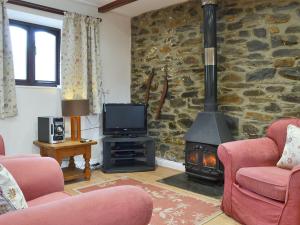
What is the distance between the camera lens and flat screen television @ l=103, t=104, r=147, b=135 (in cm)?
399

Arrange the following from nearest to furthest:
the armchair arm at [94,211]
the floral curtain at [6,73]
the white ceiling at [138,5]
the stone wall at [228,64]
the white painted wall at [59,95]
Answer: the armchair arm at [94,211]
the stone wall at [228,64]
the floral curtain at [6,73]
the white painted wall at [59,95]
the white ceiling at [138,5]

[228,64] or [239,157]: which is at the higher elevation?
[228,64]

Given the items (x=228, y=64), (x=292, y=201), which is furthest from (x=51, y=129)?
(x=292, y=201)

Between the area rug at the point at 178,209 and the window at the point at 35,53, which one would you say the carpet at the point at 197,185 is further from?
the window at the point at 35,53

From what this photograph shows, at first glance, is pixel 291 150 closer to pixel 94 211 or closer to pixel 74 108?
pixel 94 211

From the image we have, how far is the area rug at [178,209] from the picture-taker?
91.6 inches

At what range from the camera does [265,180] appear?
205 cm

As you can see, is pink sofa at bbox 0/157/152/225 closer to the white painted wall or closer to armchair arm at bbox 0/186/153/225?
armchair arm at bbox 0/186/153/225

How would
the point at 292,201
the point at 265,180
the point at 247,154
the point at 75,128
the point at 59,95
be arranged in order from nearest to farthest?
the point at 292,201 < the point at 265,180 < the point at 247,154 < the point at 75,128 < the point at 59,95

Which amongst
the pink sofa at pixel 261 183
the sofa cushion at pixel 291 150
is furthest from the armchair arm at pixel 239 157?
the sofa cushion at pixel 291 150

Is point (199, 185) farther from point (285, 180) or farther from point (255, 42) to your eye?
point (255, 42)

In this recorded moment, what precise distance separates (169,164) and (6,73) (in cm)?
251

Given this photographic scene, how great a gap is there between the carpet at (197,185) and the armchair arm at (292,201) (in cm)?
100

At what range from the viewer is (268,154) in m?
2.52
